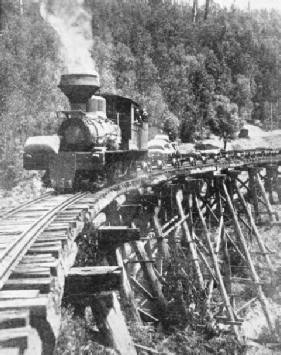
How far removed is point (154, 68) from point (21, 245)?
36827 millimetres

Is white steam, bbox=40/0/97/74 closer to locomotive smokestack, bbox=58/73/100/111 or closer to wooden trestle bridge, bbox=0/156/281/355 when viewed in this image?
locomotive smokestack, bbox=58/73/100/111

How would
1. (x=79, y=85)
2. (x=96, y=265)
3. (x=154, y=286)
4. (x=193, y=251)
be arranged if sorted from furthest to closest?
(x=79, y=85)
(x=193, y=251)
(x=154, y=286)
(x=96, y=265)

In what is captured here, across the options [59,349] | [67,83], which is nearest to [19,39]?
[67,83]

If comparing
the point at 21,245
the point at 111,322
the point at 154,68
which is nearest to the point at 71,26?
the point at 21,245

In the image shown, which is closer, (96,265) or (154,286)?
(96,265)

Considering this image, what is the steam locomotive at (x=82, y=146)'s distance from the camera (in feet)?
34.2

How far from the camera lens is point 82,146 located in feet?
36.1

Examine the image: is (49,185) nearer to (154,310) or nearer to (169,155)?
(154,310)

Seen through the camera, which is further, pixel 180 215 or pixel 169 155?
pixel 169 155

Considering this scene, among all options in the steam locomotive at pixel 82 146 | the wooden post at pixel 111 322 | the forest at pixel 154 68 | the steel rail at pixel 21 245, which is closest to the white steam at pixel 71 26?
the forest at pixel 154 68

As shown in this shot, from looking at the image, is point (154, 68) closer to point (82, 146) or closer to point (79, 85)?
point (79, 85)

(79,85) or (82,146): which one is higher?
(79,85)

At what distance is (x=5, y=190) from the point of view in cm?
2228

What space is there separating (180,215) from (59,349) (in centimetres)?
621
